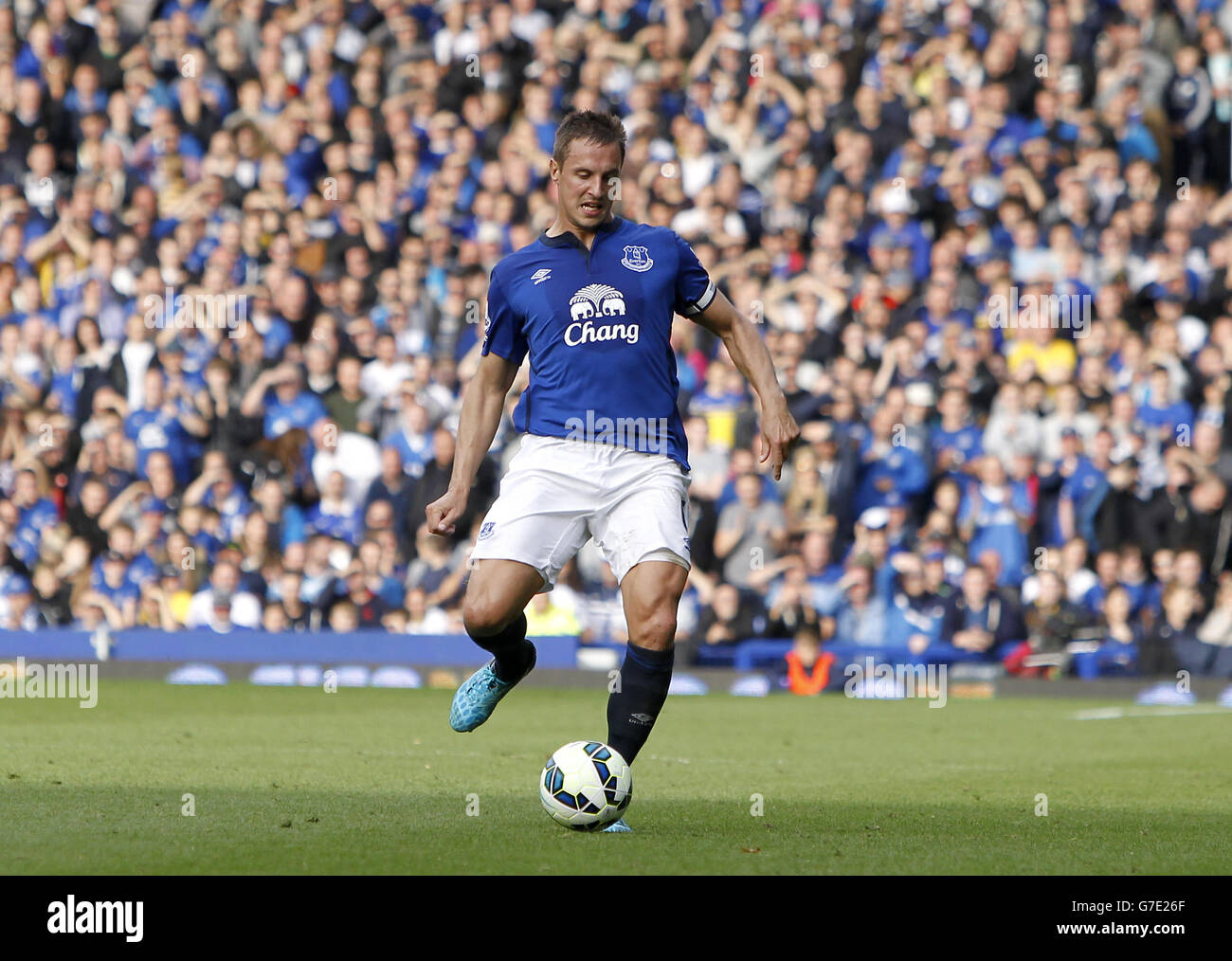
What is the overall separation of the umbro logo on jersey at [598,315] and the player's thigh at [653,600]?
93 cm

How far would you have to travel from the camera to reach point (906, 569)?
15.9 meters

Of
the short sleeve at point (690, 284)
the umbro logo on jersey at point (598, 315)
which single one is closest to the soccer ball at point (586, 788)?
the umbro logo on jersey at point (598, 315)

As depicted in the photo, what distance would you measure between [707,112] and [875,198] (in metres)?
2.31

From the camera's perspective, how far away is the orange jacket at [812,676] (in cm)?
1587

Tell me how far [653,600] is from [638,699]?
396mm

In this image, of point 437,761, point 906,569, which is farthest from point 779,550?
point 437,761

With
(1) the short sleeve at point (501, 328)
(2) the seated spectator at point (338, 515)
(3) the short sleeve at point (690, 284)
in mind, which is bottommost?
(2) the seated spectator at point (338, 515)

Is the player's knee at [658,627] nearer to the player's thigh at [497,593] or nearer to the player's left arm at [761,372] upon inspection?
the player's thigh at [497,593]

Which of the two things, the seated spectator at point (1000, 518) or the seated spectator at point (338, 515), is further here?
the seated spectator at point (338, 515)

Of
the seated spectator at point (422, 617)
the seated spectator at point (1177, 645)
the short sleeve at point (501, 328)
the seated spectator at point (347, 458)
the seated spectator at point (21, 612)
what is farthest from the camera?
the seated spectator at point (21, 612)

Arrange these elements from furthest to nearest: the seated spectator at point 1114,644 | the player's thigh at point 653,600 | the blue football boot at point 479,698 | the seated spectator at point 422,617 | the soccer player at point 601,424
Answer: the seated spectator at point 422,617 → the seated spectator at point 1114,644 → the blue football boot at point 479,698 → the soccer player at point 601,424 → the player's thigh at point 653,600

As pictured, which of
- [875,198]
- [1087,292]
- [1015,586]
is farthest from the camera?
[875,198]

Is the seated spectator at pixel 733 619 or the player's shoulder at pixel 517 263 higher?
the player's shoulder at pixel 517 263

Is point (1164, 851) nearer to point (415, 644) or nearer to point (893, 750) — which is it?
point (893, 750)
